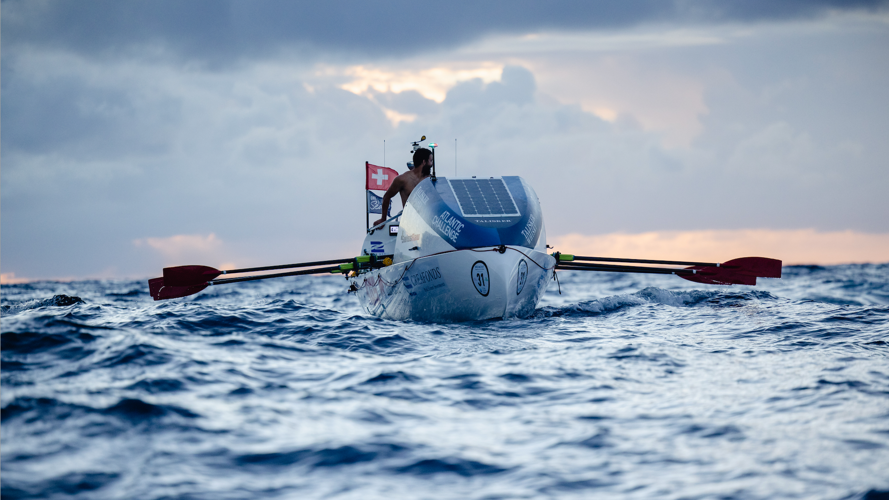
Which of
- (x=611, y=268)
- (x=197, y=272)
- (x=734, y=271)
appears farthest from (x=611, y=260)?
(x=197, y=272)

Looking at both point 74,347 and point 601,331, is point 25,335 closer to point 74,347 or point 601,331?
point 74,347

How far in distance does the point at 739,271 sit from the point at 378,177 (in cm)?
800

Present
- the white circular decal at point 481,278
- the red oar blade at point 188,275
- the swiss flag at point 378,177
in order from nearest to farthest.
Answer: the white circular decal at point 481,278
the red oar blade at point 188,275
the swiss flag at point 378,177

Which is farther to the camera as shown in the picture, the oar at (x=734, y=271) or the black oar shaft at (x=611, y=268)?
the oar at (x=734, y=271)

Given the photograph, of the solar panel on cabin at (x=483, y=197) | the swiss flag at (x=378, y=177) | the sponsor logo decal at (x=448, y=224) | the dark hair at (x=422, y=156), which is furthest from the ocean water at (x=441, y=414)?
the swiss flag at (x=378, y=177)

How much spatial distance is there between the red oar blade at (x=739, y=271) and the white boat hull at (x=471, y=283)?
358cm

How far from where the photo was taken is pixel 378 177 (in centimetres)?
1538

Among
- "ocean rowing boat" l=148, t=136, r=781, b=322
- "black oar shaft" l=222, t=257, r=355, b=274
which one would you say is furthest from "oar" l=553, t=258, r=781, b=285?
"black oar shaft" l=222, t=257, r=355, b=274

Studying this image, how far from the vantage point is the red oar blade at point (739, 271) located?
492 inches

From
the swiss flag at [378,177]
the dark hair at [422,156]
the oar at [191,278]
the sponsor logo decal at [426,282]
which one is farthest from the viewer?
the swiss flag at [378,177]

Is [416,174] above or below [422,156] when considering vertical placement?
below

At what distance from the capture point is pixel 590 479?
3918mm

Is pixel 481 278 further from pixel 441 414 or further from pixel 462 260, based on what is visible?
pixel 441 414

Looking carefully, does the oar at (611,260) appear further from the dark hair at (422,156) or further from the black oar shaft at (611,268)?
the dark hair at (422,156)
